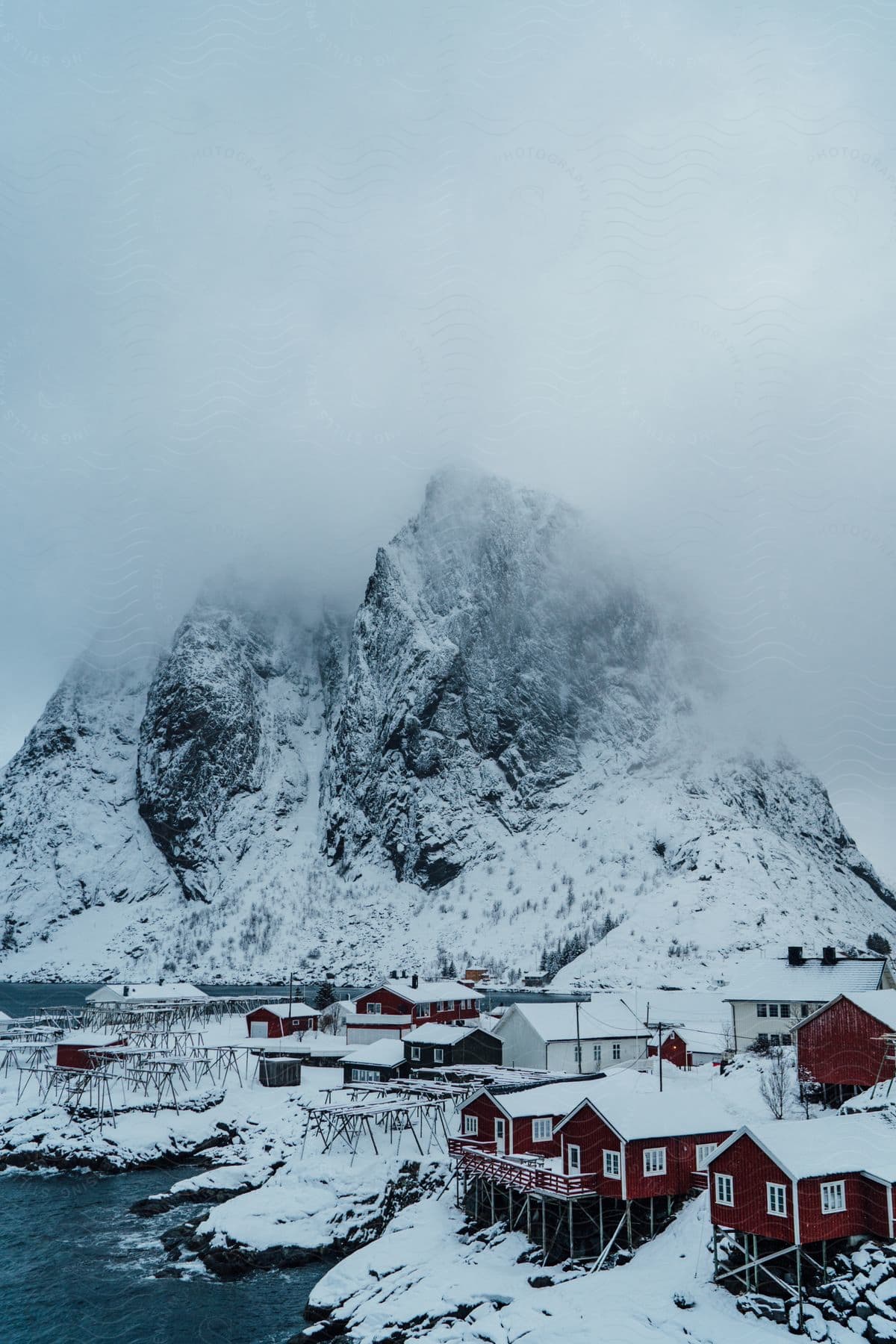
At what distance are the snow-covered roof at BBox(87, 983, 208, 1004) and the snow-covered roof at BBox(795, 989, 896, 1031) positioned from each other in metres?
80.5

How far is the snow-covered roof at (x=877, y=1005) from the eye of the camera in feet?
147

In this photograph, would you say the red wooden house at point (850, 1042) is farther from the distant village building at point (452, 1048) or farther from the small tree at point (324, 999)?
the small tree at point (324, 999)

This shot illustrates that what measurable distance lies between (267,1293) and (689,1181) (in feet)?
58.1

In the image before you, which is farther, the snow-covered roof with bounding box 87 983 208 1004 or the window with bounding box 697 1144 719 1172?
the snow-covered roof with bounding box 87 983 208 1004

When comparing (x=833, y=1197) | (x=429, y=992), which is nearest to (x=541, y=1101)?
(x=833, y=1197)

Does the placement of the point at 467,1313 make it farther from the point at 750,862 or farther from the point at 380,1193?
the point at 750,862

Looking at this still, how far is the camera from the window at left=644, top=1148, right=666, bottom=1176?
3850 centimetres

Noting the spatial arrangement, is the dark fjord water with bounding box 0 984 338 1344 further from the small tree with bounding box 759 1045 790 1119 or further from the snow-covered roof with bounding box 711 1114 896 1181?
the small tree with bounding box 759 1045 790 1119

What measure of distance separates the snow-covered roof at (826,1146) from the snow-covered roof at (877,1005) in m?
9.37

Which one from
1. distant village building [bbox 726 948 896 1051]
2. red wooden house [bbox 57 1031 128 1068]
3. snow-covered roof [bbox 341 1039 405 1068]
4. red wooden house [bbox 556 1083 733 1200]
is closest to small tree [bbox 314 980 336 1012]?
red wooden house [bbox 57 1031 128 1068]

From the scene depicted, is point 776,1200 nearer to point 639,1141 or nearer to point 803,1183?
point 803,1183

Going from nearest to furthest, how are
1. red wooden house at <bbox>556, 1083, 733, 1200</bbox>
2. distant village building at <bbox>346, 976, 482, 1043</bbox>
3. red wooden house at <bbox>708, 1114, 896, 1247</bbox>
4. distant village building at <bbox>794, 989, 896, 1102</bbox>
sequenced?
red wooden house at <bbox>708, 1114, 896, 1247</bbox> → red wooden house at <bbox>556, 1083, 733, 1200</bbox> → distant village building at <bbox>794, 989, 896, 1102</bbox> → distant village building at <bbox>346, 976, 482, 1043</bbox>

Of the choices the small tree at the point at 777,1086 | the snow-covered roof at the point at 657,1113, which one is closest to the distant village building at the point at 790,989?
the small tree at the point at 777,1086

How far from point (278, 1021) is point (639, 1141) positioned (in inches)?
2282
